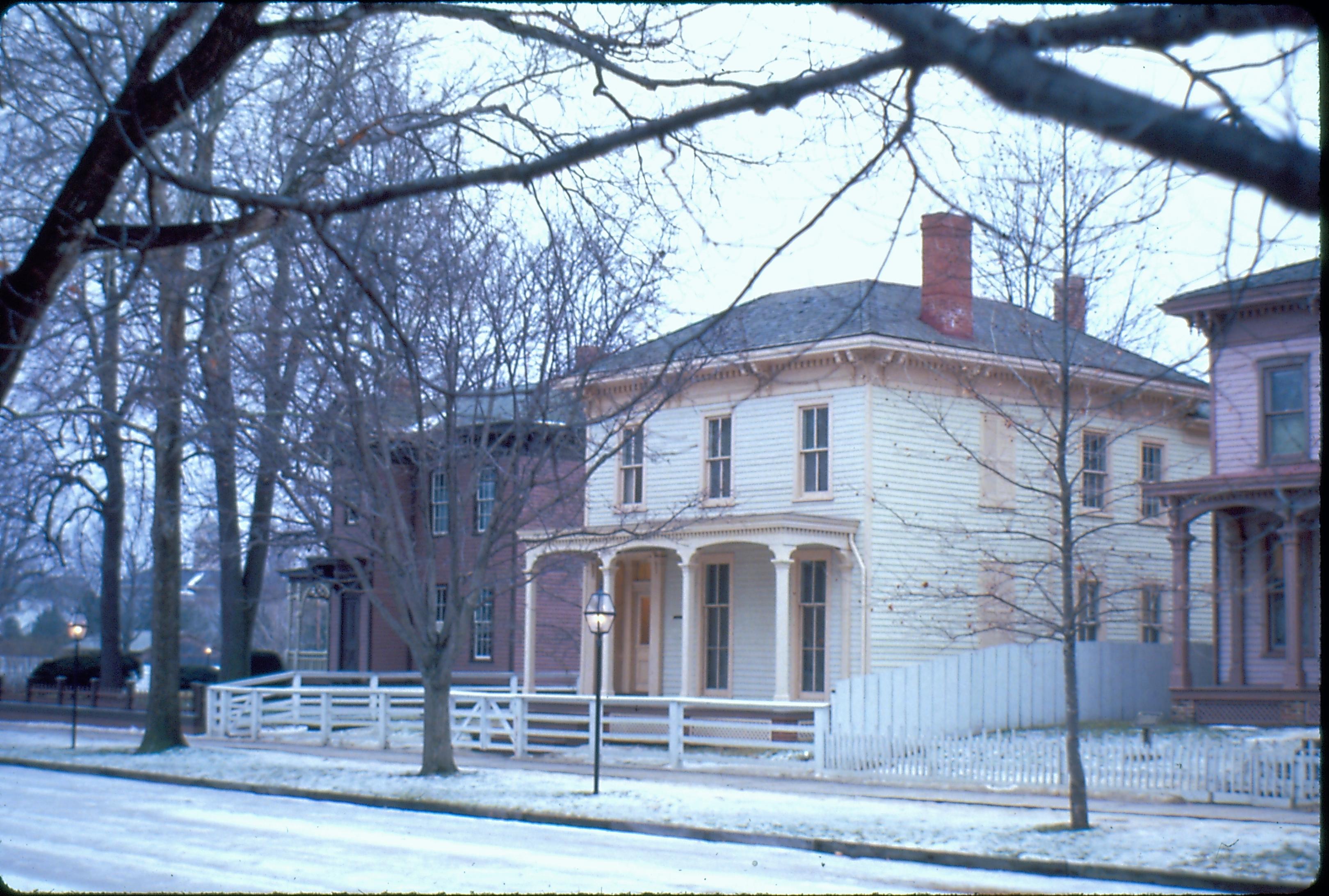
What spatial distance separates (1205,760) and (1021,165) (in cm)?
821

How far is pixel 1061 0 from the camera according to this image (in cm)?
593

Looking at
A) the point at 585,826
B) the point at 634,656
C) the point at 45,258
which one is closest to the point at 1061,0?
the point at 45,258

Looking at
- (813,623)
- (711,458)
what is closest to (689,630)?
(813,623)

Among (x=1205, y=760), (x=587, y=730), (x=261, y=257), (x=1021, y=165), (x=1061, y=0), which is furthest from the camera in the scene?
(x=587, y=730)

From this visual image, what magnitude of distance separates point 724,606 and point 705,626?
0.65 meters

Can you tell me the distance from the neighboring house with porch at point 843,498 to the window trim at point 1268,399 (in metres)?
1.09

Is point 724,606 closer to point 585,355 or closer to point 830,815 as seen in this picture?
point 585,355

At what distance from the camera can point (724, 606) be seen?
30141 mm

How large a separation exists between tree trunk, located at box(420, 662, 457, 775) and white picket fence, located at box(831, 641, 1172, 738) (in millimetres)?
5892

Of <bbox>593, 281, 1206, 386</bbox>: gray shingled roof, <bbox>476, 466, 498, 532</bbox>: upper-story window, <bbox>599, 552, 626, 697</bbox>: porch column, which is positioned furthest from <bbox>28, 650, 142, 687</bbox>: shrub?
<bbox>593, 281, 1206, 386</bbox>: gray shingled roof

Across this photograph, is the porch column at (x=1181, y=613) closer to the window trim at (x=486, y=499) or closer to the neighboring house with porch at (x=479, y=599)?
the neighboring house with porch at (x=479, y=599)

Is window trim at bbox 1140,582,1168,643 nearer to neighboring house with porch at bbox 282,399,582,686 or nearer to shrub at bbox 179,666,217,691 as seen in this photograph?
neighboring house with porch at bbox 282,399,582,686

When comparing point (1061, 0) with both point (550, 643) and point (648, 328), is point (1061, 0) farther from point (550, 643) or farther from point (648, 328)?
point (550, 643)

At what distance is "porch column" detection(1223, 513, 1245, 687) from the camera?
25984 mm
